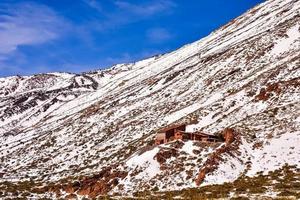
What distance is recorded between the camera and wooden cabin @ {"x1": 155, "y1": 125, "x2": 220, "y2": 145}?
6112cm

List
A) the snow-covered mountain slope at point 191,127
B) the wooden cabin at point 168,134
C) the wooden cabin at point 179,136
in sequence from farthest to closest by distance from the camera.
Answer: the wooden cabin at point 168,134 < the wooden cabin at point 179,136 < the snow-covered mountain slope at point 191,127

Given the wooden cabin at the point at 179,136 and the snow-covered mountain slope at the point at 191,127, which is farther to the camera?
the wooden cabin at the point at 179,136

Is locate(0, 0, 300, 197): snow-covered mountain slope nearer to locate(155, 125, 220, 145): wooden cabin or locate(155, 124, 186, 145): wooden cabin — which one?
locate(155, 125, 220, 145): wooden cabin

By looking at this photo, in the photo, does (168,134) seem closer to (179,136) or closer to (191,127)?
(179,136)

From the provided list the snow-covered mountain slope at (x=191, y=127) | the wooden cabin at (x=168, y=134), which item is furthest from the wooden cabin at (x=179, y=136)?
the snow-covered mountain slope at (x=191, y=127)

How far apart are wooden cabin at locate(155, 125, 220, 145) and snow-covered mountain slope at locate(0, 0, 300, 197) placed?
2.01 metres

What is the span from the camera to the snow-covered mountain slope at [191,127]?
54.0 metres

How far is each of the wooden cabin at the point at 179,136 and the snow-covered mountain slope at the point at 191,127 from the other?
2.01 meters

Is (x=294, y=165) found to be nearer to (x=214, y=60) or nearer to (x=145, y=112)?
(x=145, y=112)

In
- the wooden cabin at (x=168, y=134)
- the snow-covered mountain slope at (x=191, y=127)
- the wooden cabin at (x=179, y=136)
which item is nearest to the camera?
the snow-covered mountain slope at (x=191, y=127)

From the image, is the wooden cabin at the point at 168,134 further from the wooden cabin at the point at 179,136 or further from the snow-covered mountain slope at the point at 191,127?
the snow-covered mountain slope at the point at 191,127

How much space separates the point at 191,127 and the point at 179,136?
12.7 metres

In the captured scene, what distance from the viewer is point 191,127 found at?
76.2m

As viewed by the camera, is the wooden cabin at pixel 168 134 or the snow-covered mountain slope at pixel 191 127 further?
the wooden cabin at pixel 168 134
